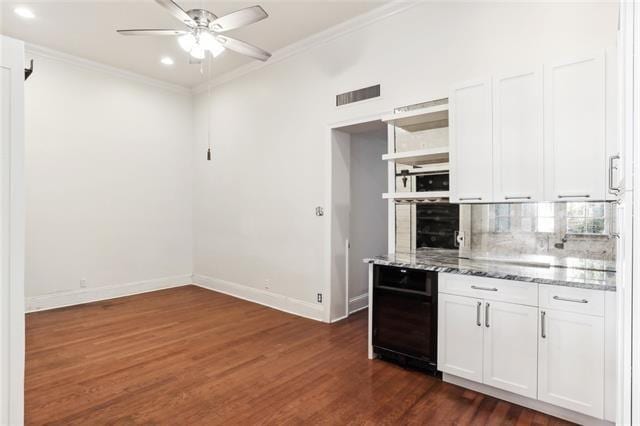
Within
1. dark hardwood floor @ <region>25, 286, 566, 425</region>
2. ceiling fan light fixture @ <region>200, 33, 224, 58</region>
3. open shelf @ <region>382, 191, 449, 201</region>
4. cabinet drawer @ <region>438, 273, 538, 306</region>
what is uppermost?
ceiling fan light fixture @ <region>200, 33, 224, 58</region>

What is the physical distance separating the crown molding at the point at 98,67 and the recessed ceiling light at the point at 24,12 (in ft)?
2.75

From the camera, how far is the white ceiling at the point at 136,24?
3705 millimetres

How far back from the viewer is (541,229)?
288cm

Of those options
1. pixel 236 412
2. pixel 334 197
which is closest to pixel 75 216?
pixel 334 197

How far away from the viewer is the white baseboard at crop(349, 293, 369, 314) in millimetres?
4797

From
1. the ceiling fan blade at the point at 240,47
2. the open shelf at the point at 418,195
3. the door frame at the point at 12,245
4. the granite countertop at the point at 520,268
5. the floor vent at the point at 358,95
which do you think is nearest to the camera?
the door frame at the point at 12,245

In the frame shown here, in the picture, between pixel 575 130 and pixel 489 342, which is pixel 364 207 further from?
pixel 575 130

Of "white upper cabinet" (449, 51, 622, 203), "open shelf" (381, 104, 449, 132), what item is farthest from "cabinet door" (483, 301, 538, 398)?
"open shelf" (381, 104, 449, 132)

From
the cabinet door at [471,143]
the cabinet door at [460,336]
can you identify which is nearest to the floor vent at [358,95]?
the cabinet door at [471,143]

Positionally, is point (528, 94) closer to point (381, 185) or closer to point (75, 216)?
point (381, 185)

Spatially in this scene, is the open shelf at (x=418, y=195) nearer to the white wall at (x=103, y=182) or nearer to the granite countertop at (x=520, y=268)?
the granite countertop at (x=520, y=268)

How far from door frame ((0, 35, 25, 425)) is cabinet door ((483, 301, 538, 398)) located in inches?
109

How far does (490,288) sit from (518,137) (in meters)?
1.18

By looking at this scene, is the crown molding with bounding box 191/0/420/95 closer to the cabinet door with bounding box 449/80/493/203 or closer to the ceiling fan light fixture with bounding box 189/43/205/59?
the cabinet door with bounding box 449/80/493/203
